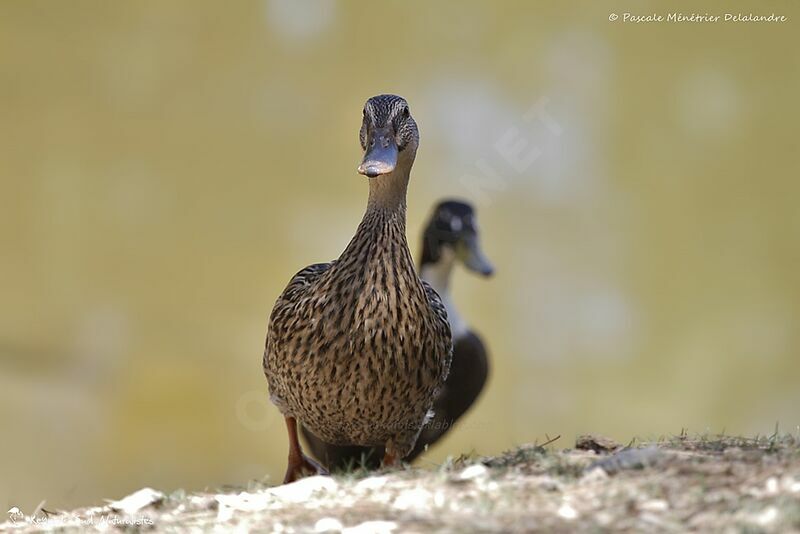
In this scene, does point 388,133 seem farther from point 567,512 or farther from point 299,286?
point 567,512

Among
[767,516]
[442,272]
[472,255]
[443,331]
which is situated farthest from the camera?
[442,272]

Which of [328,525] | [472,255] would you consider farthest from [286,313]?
[472,255]

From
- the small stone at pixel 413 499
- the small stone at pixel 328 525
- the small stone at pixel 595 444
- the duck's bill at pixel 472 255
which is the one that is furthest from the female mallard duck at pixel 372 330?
the duck's bill at pixel 472 255

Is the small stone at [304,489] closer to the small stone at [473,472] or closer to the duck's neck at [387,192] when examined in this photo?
the small stone at [473,472]

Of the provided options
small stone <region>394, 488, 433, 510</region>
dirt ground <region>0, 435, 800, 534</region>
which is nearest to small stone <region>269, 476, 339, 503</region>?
dirt ground <region>0, 435, 800, 534</region>

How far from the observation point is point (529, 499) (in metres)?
2.23

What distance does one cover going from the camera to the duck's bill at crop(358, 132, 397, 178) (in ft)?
9.29

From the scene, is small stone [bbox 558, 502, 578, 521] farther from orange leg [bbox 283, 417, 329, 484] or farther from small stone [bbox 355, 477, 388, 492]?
orange leg [bbox 283, 417, 329, 484]

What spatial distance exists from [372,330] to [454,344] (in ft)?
6.07

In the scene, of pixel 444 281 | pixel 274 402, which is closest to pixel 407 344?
pixel 274 402

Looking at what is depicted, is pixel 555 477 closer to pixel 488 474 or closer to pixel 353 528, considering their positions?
pixel 488 474

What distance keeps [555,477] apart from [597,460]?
0.56 ft

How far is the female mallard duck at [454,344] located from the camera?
393 centimetres

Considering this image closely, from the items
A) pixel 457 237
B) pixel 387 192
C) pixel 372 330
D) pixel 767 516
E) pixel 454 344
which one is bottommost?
pixel 767 516
